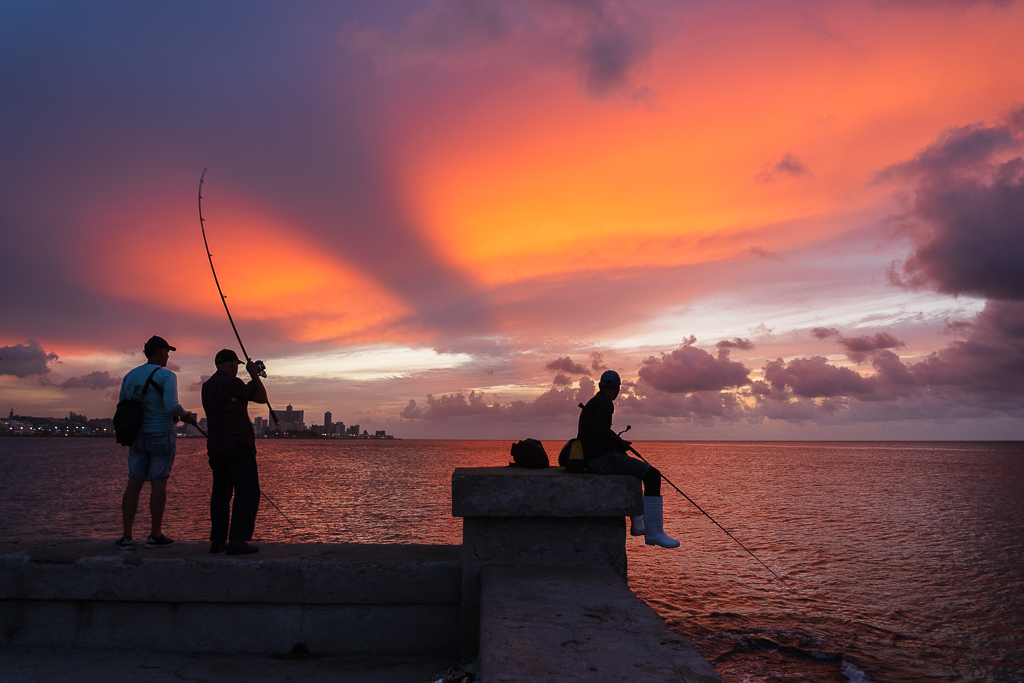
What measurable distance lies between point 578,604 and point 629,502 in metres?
1.08

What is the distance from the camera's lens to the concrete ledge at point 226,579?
156 inches

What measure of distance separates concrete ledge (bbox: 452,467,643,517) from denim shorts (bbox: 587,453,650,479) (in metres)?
0.69

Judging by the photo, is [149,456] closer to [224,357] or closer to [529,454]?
[224,357]

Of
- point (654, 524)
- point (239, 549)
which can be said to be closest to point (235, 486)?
point (239, 549)

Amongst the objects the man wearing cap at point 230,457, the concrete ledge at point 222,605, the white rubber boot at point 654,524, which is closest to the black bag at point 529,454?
the white rubber boot at point 654,524

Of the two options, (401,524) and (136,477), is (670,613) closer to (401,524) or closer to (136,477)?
(136,477)

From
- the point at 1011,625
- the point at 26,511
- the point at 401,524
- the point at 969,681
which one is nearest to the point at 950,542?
the point at 1011,625

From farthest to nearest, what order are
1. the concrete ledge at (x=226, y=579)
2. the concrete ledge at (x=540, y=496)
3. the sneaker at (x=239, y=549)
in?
the sneaker at (x=239, y=549), the concrete ledge at (x=226, y=579), the concrete ledge at (x=540, y=496)

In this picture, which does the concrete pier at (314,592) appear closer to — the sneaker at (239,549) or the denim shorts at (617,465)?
the sneaker at (239,549)

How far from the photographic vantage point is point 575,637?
99.0 inches

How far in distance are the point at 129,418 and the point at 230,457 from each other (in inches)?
37.1

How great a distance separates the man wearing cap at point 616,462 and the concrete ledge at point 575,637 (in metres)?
0.99

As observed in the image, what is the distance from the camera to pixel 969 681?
8680 mm

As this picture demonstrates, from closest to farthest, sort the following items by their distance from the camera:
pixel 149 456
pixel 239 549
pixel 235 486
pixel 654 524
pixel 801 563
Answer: pixel 239 549 < pixel 654 524 < pixel 235 486 < pixel 149 456 < pixel 801 563
